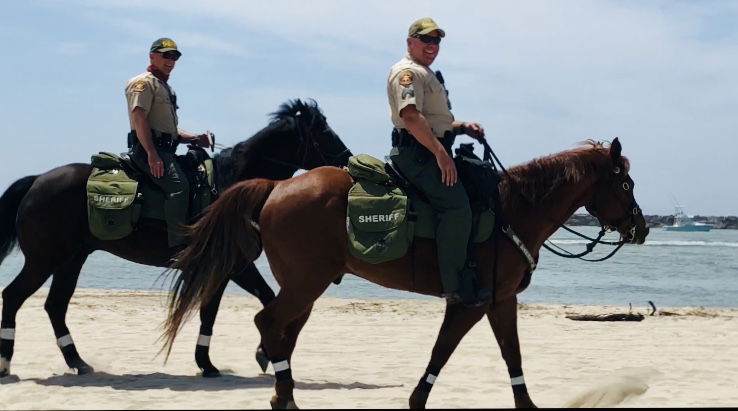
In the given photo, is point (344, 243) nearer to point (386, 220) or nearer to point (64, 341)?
point (386, 220)

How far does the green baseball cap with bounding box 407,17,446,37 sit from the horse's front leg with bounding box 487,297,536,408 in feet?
6.30

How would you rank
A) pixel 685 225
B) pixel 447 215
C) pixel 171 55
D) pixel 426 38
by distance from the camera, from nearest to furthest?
pixel 447 215
pixel 426 38
pixel 171 55
pixel 685 225

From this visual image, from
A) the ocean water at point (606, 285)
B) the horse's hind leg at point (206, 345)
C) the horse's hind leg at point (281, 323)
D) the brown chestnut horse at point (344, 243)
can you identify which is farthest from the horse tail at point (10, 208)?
the ocean water at point (606, 285)

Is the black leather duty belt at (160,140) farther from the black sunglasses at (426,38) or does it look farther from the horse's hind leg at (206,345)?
the black sunglasses at (426,38)

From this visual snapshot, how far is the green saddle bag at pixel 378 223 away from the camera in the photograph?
611 centimetres

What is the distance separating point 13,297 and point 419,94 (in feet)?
13.8

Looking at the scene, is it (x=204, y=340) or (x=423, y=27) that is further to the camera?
(x=204, y=340)

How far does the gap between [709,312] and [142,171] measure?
12.7 metres

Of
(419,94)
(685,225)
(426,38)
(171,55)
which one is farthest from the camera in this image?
(685,225)

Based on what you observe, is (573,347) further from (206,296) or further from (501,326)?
(206,296)

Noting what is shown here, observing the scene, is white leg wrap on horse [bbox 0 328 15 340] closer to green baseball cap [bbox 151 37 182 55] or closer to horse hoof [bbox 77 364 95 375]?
horse hoof [bbox 77 364 95 375]

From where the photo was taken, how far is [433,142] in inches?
239

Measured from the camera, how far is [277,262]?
629 centimetres

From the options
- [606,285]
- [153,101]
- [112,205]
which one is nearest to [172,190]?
[112,205]
